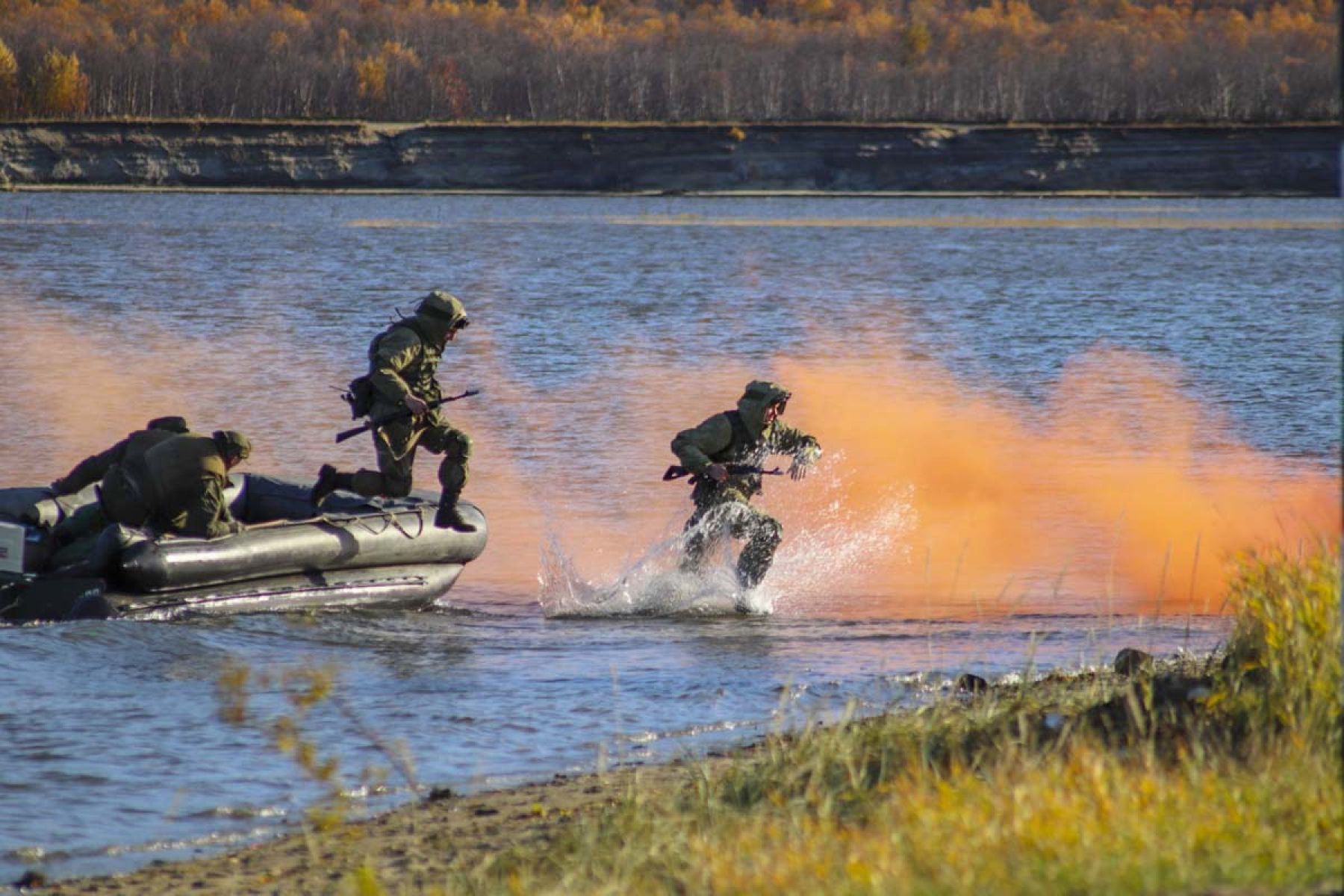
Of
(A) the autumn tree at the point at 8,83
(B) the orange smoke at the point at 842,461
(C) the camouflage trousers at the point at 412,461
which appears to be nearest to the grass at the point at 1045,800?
(B) the orange smoke at the point at 842,461

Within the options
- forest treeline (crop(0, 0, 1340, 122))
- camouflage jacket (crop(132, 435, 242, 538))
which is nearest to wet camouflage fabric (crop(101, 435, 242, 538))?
camouflage jacket (crop(132, 435, 242, 538))

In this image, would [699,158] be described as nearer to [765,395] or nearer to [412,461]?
[412,461]

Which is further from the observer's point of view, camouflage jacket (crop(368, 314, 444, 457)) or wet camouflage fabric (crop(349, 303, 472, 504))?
wet camouflage fabric (crop(349, 303, 472, 504))

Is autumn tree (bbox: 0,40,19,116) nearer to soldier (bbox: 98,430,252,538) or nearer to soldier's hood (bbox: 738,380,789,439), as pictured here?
soldier (bbox: 98,430,252,538)

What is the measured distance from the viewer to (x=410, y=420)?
42.3 feet

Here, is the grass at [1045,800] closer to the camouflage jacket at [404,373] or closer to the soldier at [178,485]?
the soldier at [178,485]

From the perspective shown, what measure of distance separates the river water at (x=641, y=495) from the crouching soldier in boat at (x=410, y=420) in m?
0.85

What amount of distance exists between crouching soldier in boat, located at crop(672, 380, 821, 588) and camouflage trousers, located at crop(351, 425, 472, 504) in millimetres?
1398

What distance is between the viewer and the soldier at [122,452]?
11.5 metres

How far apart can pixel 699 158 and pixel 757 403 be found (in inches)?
3895

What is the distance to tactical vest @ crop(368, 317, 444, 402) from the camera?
1298 cm

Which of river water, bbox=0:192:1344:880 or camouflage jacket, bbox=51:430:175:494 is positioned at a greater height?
camouflage jacket, bbox=51:430:175:494

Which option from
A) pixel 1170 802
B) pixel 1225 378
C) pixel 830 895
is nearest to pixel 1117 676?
pixel 1170 802

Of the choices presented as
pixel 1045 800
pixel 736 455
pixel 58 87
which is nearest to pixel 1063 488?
pixel 736 455
